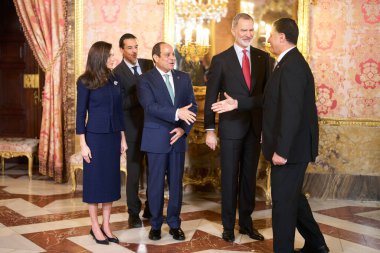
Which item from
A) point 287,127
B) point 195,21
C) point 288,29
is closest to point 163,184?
point 287,127

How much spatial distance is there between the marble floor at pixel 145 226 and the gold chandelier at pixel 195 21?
5.58ft

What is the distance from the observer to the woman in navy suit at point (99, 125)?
409cm

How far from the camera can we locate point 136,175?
489 cm

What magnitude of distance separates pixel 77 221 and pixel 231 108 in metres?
1.92

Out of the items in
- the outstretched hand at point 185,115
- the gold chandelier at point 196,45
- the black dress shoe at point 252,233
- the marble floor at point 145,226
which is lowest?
the marble floor at point 145,226

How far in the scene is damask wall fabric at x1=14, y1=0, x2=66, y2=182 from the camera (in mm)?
6887

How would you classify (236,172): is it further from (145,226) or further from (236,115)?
(145,226)

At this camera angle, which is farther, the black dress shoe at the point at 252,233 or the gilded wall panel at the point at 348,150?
the gilded wall panel at the point at 348,150

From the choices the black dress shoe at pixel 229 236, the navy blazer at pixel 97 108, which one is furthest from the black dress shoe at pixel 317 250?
the navy blazer at pixel 97 108

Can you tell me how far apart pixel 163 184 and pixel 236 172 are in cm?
61

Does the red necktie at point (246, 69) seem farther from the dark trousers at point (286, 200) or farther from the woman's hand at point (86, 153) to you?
the woman's hand at point (86, 153)

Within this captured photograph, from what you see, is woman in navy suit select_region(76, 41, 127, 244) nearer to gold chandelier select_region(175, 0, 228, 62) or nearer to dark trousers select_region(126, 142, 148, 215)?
dark trousers select_region(126, 142, 148, 215)

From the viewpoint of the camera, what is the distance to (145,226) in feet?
15.9

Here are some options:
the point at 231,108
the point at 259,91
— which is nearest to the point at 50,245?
the point at 231,108
